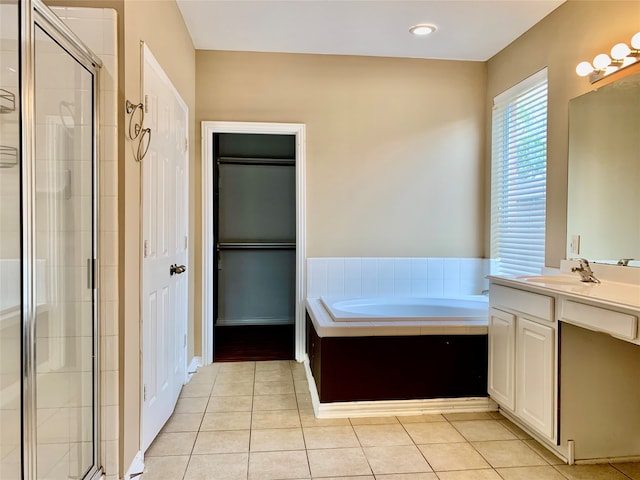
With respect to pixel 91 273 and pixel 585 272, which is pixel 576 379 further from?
pixel 91 273

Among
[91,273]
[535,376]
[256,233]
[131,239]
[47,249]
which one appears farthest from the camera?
[256,233]

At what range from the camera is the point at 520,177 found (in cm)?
329

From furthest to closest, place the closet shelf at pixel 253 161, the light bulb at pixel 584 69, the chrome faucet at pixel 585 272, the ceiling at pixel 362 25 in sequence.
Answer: the closet shelf at pixel 253 161 → the ceiling at pixel 362 25 → the light bulb at pixel 584 69 → the chrome faucet at pixel 585 272

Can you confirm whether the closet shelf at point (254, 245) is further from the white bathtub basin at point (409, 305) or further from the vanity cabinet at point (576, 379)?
the vanity cabinet at point (576, 379)

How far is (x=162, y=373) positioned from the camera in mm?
2400

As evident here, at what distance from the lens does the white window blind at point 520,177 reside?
9.89 feet

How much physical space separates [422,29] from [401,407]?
8.79ft

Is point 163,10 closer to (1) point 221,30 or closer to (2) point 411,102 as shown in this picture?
(1) point 221,30

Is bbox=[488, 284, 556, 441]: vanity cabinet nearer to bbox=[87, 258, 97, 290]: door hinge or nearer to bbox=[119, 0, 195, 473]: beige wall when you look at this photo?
bbox=[119, 0, 195, 473]: beige wall

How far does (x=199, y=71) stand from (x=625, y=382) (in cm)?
360

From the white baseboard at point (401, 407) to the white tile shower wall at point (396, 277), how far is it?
111 cm

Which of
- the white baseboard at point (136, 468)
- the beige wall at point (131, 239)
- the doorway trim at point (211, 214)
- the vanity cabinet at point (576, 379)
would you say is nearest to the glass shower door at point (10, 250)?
the beige wall at point (131, 239)

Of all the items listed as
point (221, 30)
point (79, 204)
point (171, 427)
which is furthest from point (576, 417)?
point (221, 30)

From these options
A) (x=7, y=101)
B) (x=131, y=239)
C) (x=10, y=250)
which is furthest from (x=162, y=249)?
(x=7, y=101)
